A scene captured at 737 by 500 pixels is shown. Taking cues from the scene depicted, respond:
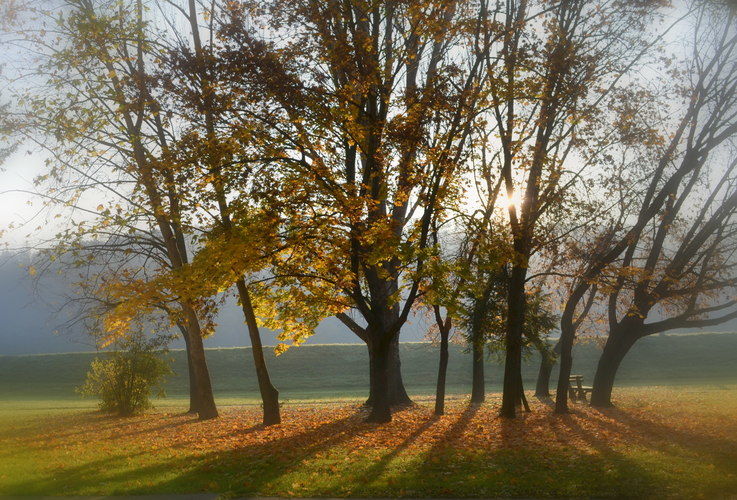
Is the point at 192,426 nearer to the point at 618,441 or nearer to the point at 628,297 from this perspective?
the point at 618,441

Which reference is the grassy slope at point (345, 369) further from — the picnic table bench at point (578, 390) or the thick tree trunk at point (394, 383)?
the thick tree trunk at point (394, 383)

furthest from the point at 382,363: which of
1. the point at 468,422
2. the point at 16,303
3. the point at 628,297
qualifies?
the point at 16,303

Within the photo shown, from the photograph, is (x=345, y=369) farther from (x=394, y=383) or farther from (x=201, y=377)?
(x=201, y=377)

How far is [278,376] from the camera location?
49969 millimetres

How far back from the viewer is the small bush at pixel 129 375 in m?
22.0

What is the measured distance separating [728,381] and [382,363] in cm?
2938

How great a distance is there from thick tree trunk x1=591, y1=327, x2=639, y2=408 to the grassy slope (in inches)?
709

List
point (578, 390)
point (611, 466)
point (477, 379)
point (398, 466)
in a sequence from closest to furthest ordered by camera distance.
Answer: point (611, 466), point (398, 466), point (477, 379), point (578, 390)

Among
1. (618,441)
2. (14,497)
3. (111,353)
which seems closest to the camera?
(14,497)

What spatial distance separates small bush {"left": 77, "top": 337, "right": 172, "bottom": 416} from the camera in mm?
21953

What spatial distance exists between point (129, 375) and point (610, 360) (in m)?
16.6

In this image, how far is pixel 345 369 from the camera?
51719 millimetres

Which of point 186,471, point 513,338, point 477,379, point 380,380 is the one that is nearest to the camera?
→ point 186,471

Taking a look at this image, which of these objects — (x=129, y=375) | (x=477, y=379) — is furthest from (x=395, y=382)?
(x=129, y=375)
